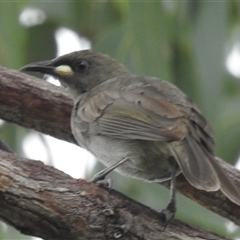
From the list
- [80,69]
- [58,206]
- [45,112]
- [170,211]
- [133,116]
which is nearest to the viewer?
[58,206]

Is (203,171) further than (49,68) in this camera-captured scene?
No

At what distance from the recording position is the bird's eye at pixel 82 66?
4.57m

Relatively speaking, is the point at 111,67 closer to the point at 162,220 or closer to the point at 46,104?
the point at 46,104

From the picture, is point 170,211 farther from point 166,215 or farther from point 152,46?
point 152,46

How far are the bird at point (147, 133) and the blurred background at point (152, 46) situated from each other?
0.88 ft

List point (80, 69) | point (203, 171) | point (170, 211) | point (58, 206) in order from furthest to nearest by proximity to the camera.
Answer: point (80, 69) < point (170, 211) < point (203, 171) < point (58, 206)

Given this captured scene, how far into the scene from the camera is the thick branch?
3.03 meters

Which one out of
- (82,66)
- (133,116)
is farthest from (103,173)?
(82,66)

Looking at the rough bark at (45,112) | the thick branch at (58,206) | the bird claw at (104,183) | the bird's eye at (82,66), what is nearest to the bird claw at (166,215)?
the thick branch at (58,206)

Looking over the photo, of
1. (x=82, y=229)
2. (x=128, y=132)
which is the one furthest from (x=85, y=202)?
(x=128, y=132)

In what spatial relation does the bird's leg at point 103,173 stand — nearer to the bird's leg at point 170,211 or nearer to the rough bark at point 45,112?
the bird's leg at point 170,211

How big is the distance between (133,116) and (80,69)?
1.03 metres

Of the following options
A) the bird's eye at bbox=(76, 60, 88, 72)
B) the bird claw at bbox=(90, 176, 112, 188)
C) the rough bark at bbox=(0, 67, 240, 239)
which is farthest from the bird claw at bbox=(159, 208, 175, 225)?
the bird's eye at bbox=(76, 60, 88, 72)

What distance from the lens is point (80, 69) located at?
4570mm
